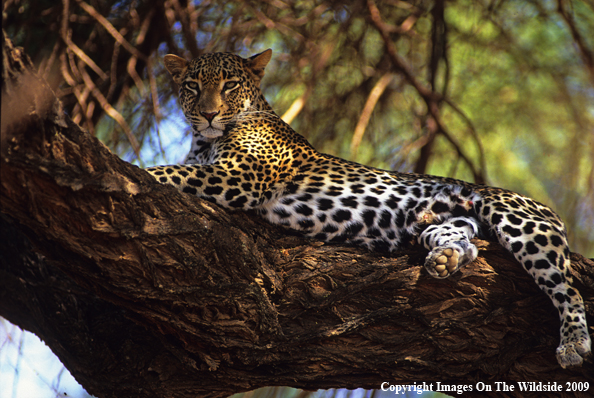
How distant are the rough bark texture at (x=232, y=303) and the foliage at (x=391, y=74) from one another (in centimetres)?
202

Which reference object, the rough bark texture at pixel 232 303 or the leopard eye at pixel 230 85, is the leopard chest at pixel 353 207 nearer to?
the rough bark texture at pixel 232 303

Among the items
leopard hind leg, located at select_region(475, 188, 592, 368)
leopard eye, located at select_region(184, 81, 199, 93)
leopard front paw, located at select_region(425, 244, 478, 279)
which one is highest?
leopard eye, located at select_region(184, 81, 199, 93)

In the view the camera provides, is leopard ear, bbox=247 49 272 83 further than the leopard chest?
Yes

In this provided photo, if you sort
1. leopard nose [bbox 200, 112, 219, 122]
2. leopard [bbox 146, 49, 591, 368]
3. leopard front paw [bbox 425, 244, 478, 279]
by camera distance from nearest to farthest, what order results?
leopard front paw [bbox 425, 244, 478, 279]
leopard [bbox 146, 49, 591, 368]
leopard nose [bbox 200, 112, 219, 122]

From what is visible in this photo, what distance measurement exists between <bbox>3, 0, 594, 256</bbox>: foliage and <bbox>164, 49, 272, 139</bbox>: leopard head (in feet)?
2.12

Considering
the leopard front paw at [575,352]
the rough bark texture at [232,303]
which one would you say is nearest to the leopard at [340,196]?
the leopard front paw at [575,352]

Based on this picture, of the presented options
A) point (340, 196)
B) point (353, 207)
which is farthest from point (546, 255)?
point (340, 196)

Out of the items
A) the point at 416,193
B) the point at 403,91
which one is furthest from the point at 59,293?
the point at 403,91

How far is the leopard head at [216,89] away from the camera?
15.3 ft

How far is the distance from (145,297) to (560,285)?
259cm

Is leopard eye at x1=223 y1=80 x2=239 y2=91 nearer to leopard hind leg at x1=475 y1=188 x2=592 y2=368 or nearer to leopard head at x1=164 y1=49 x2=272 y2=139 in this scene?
leopard head at x1=164 y1=49 x2=272 y2=139

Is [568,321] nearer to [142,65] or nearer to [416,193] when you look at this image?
[416,193]

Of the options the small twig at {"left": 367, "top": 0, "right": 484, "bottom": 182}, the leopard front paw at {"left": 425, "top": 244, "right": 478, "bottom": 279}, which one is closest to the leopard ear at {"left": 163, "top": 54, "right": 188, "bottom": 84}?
the small twig at {"left": 367, "top": 0, "right": 484, "bottom": 182}

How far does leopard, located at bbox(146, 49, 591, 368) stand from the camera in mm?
3639
